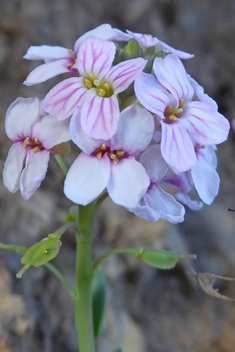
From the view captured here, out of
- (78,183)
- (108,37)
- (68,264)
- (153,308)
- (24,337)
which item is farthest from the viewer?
(153,308)

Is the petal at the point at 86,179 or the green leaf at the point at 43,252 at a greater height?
the petal at the point at 86,179

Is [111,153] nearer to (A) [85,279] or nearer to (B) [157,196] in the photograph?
(B) [157,196]

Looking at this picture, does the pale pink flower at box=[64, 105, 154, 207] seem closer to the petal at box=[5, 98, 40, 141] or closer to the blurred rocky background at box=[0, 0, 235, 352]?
the petal at box=[5, 98, 40, 141]

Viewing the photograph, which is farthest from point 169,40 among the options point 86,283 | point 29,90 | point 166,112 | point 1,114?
point 86,283

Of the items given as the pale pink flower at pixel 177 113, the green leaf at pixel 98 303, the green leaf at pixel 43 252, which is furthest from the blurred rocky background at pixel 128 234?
the pale pink flower at pixel 177 113

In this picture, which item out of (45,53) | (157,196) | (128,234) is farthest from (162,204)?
(128,234)

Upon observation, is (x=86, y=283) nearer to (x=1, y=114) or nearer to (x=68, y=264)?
(x=68, y=264)

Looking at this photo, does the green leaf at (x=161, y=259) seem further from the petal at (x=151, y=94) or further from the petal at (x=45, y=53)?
the petal at (x=45, y=53)
